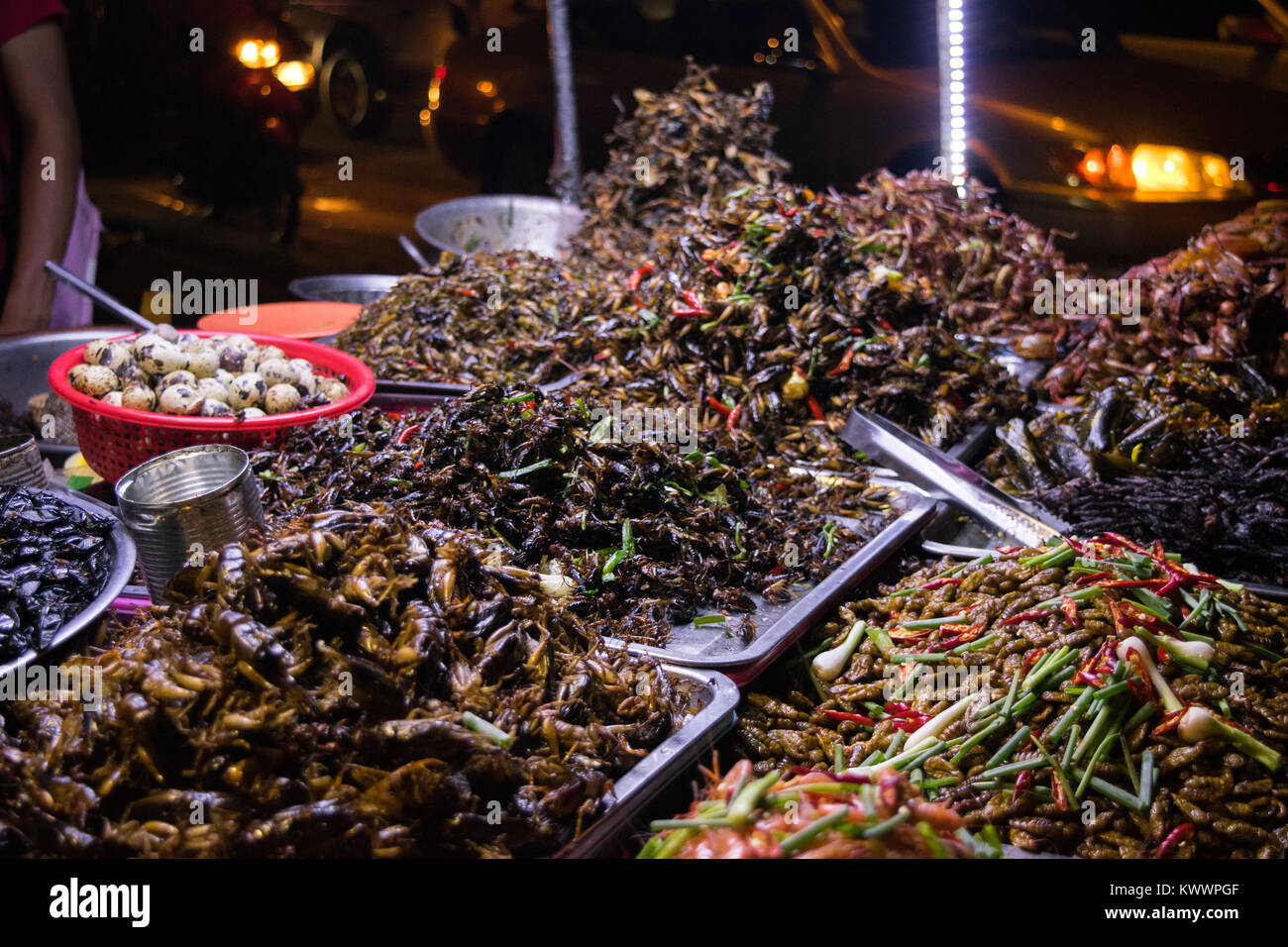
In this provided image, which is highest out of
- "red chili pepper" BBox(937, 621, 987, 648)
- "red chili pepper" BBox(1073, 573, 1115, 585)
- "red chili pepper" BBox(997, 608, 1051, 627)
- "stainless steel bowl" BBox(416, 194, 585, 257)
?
"stainless steel bowl" BBox(416, 194, 585, 257)

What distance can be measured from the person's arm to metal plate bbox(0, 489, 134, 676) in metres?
2.35

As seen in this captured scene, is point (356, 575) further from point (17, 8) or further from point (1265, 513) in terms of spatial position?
point (17, 8)

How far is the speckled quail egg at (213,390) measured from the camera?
8.73 feet

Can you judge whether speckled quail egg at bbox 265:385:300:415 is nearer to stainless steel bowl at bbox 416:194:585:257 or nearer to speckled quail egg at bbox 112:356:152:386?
speckled quail egg at bbox 112:356:152:386

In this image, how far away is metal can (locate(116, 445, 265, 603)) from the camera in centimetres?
185

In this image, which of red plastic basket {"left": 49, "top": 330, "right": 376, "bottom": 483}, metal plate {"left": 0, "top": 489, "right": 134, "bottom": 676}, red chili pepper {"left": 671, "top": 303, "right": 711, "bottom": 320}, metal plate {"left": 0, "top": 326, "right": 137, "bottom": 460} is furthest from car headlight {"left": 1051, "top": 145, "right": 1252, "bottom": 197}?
metal plate {"left": 0, "top": 489, "right": 134, "bottom": 676}

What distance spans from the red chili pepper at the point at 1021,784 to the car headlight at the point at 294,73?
9.13 meters

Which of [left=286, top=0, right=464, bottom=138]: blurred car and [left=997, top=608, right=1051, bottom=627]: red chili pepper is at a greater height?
[left=286, top=0, right=464, bottom=138]: blurred car

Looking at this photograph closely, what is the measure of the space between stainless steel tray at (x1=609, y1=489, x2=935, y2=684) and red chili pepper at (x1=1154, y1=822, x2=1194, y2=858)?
839mm

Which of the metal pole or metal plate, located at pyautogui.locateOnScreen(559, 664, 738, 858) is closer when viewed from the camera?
metal plate, located at pyautogui.locateOnScreen(559, 664, 738, 858)

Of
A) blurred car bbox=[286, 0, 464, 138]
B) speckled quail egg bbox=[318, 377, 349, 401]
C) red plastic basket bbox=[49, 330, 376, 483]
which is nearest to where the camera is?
red plastic basket bbox=[49, 330, 376, 483]

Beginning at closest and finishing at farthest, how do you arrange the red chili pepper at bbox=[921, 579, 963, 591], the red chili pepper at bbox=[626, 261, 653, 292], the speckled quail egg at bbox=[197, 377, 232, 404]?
Result: the red chili pepper at bbox=[921, 579, 963, 591], the speckled quail egg at bbox=[197, 377, 232, 404], the red chili pepper at bbox=[626, 261, 653, 292]

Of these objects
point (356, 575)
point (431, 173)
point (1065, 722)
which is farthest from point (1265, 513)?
point (431, 173)
